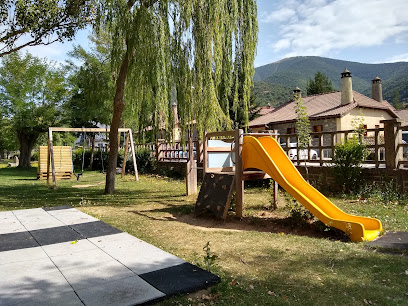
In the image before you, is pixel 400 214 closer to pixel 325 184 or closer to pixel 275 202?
pixel 275 202

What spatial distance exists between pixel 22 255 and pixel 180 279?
83.1 inches

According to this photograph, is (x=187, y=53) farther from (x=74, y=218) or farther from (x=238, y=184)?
(x=74, y=218)

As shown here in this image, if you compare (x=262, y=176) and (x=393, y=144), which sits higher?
(x=393, y=144)

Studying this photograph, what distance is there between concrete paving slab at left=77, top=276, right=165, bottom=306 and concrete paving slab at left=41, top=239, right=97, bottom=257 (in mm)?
1312

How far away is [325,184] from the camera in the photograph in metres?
9.52

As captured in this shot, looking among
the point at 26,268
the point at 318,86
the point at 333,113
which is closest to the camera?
the point at 26,268

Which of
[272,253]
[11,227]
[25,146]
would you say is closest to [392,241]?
[272,253]

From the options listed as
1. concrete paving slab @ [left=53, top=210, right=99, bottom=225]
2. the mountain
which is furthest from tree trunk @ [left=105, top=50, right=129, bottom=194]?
the mountain

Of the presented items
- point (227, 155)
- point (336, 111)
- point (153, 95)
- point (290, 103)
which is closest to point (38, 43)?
point (153, 95)

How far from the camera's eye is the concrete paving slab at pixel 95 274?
3078mm

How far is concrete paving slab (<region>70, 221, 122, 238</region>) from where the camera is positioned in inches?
196

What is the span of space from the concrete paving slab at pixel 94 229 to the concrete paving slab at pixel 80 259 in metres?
0.88

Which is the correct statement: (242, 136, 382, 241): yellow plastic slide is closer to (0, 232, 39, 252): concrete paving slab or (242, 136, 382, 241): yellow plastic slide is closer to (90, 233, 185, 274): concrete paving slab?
(90, 233, 185, 274): concrete paving slab

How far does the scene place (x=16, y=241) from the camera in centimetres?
468
